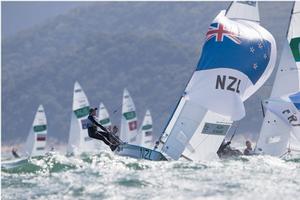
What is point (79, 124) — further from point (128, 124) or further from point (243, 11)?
point (243, 11)

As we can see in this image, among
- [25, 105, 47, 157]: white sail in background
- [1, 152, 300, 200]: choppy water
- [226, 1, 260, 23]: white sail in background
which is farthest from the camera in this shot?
[25, 105, 47, 157]: white sail in background

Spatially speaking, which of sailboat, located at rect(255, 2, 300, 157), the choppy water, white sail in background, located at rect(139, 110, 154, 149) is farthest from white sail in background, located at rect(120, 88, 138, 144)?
the choppy water

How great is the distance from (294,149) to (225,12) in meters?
5.35

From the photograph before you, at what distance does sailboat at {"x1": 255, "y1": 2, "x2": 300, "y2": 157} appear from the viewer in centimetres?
3014

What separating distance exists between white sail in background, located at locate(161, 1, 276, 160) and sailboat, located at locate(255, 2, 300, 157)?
10.7 ft

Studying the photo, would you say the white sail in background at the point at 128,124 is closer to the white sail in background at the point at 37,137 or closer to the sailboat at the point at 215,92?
Result: the white sail in background at the point at 37,137

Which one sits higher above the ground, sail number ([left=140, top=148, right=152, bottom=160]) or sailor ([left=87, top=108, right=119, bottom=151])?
sailor ([left=87, top=108, right=119, bottom=151])

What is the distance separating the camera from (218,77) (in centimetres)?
2683

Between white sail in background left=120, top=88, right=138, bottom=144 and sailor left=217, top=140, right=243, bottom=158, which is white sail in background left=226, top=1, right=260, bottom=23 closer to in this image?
sailor left=217, top=140, right=243, bottom=158

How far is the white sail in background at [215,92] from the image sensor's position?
26.8 m

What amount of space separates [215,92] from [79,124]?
2637cm

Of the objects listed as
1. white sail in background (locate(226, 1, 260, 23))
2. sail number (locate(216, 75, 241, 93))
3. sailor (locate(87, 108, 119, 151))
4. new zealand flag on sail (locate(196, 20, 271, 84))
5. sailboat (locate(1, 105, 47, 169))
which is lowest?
sailboat (locate(1, 105, 47, 169))

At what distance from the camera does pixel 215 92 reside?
1051 inches

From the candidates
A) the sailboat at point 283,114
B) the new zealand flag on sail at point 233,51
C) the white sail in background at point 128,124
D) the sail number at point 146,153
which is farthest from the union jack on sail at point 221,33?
the white sail in background at point 128,124
